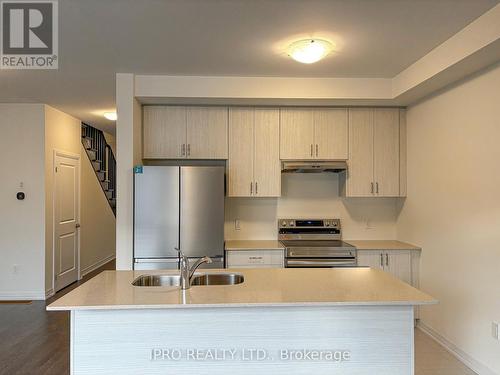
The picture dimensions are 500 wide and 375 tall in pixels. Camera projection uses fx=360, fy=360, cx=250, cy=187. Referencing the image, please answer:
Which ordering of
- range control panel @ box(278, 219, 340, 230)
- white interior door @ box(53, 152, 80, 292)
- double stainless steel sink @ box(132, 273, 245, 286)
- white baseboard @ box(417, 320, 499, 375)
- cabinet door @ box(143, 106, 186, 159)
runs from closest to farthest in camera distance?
double stainless steel sink @ box(132, 273, 245, 286)
white baseboard @ box(417, 320, 499, 375)
cabinet door @ box(143, 106, 186, 159)
range control panel @ box(278, 219, 340, 230)
white interior door @ box(53, 152, 80, 292)

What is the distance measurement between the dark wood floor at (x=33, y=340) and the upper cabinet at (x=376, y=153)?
329 centimetres

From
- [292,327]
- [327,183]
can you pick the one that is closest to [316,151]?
[327,183]

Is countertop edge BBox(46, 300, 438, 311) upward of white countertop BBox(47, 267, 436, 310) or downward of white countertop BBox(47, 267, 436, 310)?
downward

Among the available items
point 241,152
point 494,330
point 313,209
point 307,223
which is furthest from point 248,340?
point 313,209

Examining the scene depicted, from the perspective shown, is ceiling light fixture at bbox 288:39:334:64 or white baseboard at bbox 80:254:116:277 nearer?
ceiling light fixture at bbox 288:39:334:64

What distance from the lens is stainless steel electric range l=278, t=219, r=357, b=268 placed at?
3.79 m

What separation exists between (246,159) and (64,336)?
2598 millimetres

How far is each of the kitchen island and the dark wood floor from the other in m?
1.28

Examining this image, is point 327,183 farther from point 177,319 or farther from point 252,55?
point 177,319

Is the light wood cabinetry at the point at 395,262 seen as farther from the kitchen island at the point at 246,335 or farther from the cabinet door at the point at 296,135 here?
the kitchen island at the point at 246,335

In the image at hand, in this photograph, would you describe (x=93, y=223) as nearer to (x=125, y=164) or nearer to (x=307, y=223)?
(x=125, y=164)

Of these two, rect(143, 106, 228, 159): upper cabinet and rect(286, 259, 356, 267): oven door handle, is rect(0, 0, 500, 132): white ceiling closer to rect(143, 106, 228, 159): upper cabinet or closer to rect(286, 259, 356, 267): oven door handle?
rect(143, 106, 228, 159): upper cabinet

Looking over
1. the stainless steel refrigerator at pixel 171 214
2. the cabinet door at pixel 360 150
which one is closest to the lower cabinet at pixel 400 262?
the cabinet door at pixel 360 150

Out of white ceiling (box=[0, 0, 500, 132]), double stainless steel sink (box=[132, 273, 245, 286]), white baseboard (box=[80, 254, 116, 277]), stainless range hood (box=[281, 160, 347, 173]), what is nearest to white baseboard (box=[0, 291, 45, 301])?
white baseboard (box=[80, 254, 116, 277])
